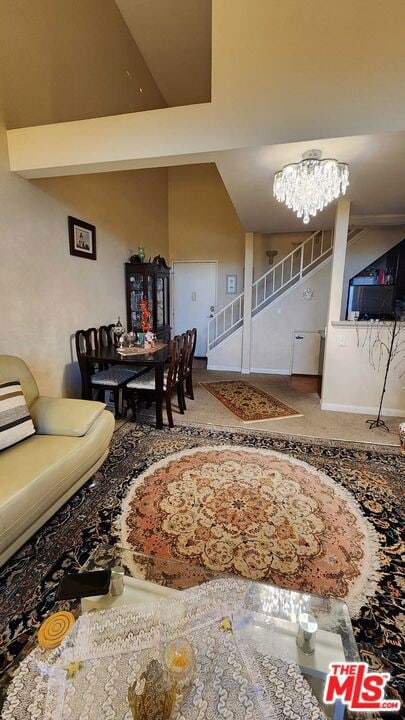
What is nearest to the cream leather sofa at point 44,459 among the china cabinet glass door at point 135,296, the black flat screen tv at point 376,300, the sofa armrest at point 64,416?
the sofa armrest at point 64,416

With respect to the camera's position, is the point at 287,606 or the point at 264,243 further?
the point at 264,243

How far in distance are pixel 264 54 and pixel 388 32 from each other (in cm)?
71

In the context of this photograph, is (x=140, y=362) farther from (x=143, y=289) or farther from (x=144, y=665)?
(x=144, y=665)

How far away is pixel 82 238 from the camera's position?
334cm

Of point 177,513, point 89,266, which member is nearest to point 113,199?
point 89,266

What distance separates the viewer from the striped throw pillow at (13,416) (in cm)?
179

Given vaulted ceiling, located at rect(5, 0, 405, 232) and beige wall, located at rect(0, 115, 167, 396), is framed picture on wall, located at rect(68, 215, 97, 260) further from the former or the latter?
vaulted ceiling, located at rect(5, 0, 405, 232)

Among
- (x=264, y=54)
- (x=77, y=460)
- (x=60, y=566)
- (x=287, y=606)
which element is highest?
(x=264, y=54)

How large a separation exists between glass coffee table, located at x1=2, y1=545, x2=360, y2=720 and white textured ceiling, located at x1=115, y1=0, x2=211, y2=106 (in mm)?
5515

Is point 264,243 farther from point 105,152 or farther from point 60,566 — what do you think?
point 60,566

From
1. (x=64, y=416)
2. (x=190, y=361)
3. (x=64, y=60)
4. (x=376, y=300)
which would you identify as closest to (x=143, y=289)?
(x=190, y=361)

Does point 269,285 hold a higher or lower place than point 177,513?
→ higher

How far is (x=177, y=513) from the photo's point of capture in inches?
76.5

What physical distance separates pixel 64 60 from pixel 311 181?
2617 mm
